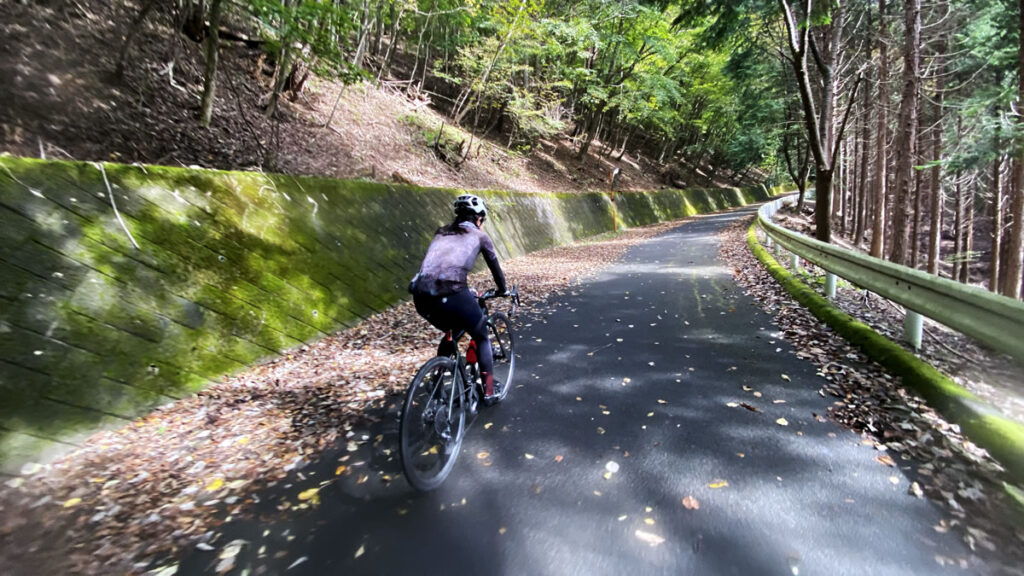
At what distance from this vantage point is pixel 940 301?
3836 millimetres

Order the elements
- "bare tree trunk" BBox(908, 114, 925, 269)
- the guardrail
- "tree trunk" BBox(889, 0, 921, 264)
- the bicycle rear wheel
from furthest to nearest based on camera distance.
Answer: "bare tree trunk" BBox(908, 114, 925, 269)
"tree trunk" BBox(889, 0, 921, 264)
the bicycle rear wheel
the guardrail

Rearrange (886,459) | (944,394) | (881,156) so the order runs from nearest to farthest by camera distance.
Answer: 1. (886,459)
2. (944,394)
3. (881,156)

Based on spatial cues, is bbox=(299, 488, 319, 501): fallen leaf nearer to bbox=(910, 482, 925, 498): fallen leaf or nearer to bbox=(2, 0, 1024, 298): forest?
bbox=(910, 482, 925, 498): fallen leaf

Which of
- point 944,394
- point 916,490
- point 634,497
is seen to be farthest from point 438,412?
point 944,394

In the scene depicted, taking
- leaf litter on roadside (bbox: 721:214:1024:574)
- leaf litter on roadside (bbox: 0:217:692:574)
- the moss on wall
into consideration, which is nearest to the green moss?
leaf litter on roadside (bbox: 721:214:1024:574)

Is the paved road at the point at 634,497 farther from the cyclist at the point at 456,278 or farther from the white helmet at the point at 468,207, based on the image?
the white helmet at the point at 468,207

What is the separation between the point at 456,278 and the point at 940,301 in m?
3.84

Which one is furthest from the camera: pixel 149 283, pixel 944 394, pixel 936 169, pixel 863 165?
pixel 863 165

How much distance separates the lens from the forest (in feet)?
31.9

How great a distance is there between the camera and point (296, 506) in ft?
9.98

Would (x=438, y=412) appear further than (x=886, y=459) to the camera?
Yes

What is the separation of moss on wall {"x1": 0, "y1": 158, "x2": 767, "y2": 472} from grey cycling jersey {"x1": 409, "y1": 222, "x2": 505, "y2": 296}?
261 cm

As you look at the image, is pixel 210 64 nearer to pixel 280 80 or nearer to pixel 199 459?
pixel 280 80

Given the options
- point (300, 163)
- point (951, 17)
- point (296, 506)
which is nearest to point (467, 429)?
point (296, 506)
